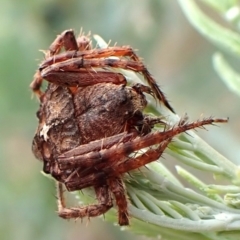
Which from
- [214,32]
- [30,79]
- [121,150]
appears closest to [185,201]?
[121,150]

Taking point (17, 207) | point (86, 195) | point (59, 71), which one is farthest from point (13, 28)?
point (86, 195)

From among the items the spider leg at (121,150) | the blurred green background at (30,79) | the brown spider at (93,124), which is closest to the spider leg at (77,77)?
the brown spider at (93,124)

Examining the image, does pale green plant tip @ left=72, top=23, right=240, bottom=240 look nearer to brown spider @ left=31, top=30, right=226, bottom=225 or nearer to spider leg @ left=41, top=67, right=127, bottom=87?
brown spider @ left=31, top=30, right=226, bottom=225

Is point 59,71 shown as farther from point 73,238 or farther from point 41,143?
point 73,238

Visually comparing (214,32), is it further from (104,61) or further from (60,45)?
(60,45)

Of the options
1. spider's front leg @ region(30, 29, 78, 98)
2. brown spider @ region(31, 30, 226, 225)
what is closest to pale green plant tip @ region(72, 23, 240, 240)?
brown spider @ region(31, 30, 226, 225)

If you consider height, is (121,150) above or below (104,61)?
below

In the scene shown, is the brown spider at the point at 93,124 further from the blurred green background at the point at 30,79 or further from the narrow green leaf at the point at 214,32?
the blurred green background at the point at 30,79
